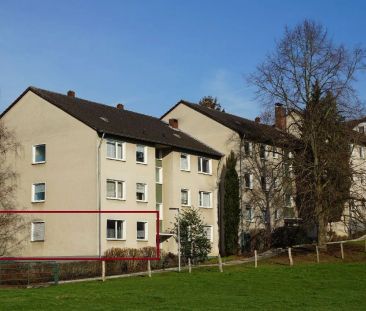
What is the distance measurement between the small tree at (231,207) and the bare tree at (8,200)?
16.1m

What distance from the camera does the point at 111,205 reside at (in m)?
43.1

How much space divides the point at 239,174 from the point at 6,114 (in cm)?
1952

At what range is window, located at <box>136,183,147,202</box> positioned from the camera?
45812 millimetres

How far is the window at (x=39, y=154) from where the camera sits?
1799 inches

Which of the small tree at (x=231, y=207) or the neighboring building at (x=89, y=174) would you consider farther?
the small tree at (x=231, y=207)

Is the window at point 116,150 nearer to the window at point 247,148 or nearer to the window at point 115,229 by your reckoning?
the window at point 115,229

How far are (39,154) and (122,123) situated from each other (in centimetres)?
639

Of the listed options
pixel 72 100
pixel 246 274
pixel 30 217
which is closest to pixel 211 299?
pixel 246 274

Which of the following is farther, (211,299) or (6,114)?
(6,114)

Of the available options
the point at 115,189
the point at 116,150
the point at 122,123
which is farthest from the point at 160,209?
the point at 122,123

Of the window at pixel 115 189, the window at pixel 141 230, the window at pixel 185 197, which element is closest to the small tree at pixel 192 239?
the window at pixel 141 230

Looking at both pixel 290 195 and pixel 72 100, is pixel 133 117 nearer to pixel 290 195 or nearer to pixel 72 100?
pixel 72 100

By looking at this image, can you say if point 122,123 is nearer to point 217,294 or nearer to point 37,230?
point 37,230

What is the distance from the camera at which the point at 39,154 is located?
46.0 metres
